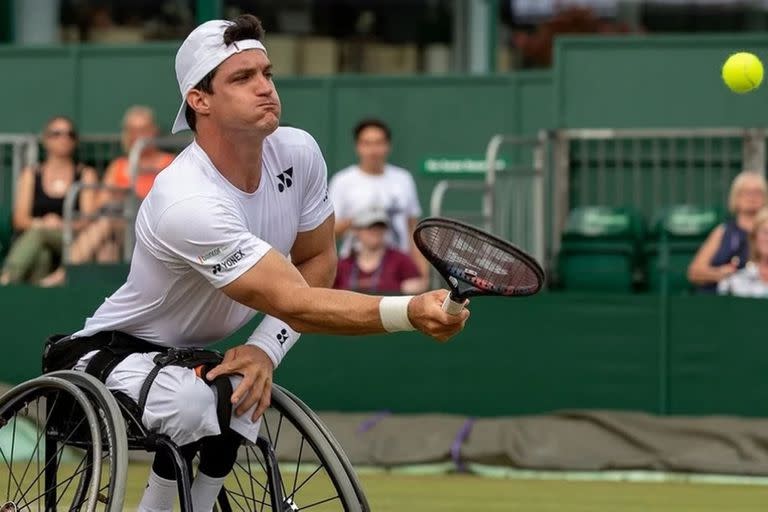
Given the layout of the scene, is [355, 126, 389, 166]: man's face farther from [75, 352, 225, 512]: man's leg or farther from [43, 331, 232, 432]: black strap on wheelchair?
[75, 352, 225, 512]: man's leg

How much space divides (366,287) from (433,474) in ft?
→ 3.88

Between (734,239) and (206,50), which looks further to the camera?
(734,239)

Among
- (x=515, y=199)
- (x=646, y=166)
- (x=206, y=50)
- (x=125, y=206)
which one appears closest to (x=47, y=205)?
(x=125, y=206)

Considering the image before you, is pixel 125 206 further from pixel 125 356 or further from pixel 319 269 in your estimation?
pixel 125 356

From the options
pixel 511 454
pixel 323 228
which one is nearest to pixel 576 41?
pixel 511 454

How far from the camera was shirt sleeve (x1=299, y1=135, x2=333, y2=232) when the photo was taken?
491cm

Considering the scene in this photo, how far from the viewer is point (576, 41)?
1094cm

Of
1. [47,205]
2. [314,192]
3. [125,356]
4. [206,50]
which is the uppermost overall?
[206,50]

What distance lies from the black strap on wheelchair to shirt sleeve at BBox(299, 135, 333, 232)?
0.49 m

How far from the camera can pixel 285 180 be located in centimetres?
480

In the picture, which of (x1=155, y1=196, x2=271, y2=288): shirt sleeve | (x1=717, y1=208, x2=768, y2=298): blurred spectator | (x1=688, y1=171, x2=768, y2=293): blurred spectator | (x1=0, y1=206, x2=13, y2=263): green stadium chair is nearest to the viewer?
(x1=155, y1=196, x2=271, y2=288): shirt sleeve

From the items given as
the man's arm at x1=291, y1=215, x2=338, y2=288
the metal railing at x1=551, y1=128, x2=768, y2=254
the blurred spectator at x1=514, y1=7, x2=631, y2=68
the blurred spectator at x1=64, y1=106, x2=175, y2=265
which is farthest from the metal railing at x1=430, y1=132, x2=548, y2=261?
the man's arm at x1=291, y1=215, x2=338, y2=288

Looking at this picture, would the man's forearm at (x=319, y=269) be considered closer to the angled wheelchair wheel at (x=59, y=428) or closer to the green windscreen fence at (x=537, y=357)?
the angled wheelchair wheel at (x=59, y=428)

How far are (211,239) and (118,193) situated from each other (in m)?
6.17
